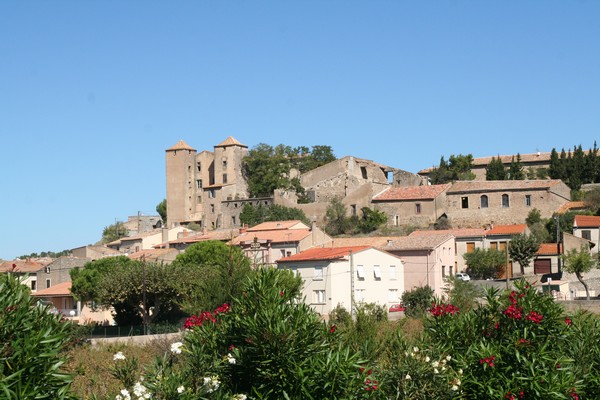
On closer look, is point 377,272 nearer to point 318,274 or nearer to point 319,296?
point 318,274

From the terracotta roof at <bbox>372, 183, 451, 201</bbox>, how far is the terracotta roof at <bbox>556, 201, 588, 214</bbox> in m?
8.86

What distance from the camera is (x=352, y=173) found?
247ft

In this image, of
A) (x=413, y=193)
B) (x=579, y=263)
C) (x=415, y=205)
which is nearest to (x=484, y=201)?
Result: (x=415, y=205)

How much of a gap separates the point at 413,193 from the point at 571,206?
11.8 metres

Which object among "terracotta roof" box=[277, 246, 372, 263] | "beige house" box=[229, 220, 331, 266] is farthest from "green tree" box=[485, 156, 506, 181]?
"terracotta roof" box=[277, 246, 372, 263]

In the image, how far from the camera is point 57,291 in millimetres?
58594

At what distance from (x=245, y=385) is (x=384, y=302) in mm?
33681

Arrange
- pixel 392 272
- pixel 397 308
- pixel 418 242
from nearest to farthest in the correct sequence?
pixel 397 308 → pixel 392 272 → pixel 418 242

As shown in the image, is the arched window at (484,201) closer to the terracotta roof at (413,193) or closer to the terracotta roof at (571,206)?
the terracotta roof at (413,193)

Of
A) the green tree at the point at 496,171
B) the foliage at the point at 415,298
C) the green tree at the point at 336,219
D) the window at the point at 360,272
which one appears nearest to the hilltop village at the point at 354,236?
the window at the point at 360,272

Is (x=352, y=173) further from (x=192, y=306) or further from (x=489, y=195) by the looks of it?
(x=192, y=306)

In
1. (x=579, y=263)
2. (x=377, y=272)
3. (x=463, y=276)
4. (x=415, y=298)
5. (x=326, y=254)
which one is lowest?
(x=415, y=298)

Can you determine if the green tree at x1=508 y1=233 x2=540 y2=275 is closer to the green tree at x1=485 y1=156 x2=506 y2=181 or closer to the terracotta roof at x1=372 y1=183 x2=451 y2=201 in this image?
the terracotta roof at x1=372 y1=183 x2=451 y2=201

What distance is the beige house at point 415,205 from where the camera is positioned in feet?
220
